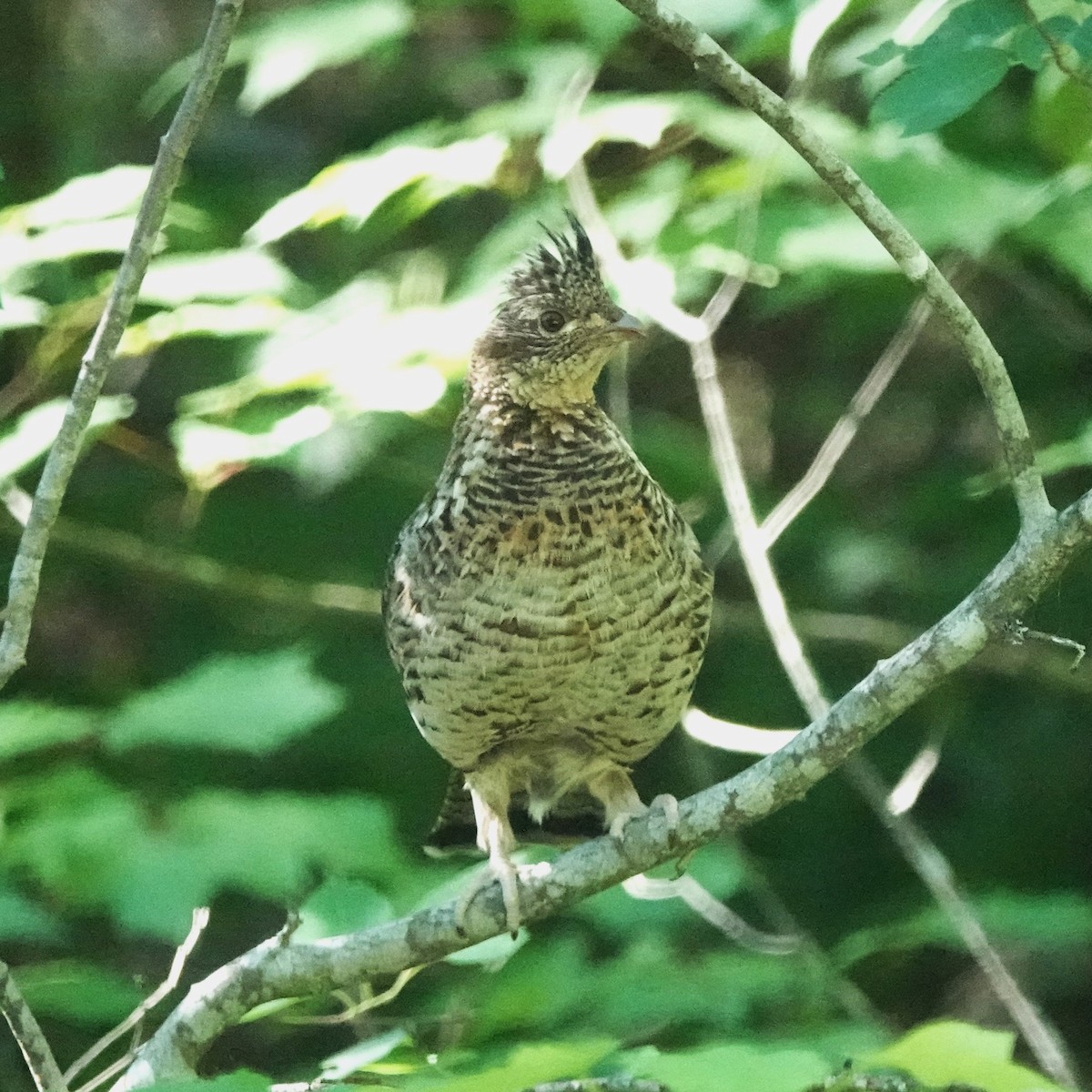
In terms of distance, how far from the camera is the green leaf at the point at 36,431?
13.3ft

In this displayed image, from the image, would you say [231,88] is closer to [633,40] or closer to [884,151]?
[633,40]

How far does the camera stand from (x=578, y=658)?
3.97 metres

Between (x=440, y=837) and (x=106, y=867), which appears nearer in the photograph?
(x=106, y=867)

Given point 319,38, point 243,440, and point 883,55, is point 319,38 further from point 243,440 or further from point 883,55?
point 883,55

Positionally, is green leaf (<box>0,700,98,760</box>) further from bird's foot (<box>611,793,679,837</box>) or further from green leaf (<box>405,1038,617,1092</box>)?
green leaf (<box>405,1038,617,1092</box>)

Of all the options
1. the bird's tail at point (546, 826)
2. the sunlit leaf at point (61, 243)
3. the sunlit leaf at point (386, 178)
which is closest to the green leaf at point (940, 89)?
the sunlit leaf at point (386, 178)

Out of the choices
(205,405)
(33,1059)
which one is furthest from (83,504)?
(33,1059)

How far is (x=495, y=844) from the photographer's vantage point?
4.22 m

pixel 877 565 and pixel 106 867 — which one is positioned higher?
pixel 877 565

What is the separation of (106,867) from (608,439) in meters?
1.64

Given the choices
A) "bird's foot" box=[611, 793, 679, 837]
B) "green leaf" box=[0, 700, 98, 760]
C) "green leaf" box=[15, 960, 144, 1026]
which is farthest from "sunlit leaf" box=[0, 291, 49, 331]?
"bird's foot" box=[611, 793, 679, 837]

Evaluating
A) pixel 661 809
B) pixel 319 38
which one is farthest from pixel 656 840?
pixel 319 38

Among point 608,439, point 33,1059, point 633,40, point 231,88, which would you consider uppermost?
point 231,88

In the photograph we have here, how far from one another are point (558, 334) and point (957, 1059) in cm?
256
